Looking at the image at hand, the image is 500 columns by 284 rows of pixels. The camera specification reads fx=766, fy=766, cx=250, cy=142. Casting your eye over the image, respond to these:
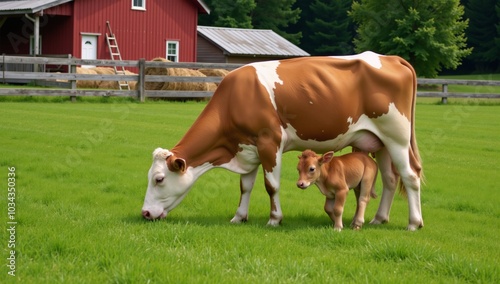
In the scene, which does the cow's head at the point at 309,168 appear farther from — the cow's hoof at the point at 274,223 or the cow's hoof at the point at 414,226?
the cow's hoof at the point at 414,226

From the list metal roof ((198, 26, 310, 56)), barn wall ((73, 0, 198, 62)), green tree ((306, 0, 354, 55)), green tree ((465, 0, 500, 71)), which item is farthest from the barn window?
green tree ((465, 0, 500, 71))

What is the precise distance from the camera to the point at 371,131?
281 inches

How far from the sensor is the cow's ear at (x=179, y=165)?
677 centimetres

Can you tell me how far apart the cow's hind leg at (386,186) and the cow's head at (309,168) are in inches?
36.7

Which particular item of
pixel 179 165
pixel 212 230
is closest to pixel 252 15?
pixel 179 165

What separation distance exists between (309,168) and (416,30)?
Result: 42.9 m

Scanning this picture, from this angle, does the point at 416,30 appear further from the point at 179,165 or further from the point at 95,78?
the point at 179,165

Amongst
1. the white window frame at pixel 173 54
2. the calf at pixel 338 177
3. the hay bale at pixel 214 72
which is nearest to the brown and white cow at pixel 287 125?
the calf at pixel 338 177

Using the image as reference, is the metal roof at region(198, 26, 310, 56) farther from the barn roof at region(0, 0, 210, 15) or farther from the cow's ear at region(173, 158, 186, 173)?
the cow's ear at region(173, 158, 186, 173)

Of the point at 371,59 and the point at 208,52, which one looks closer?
the point at 371,59

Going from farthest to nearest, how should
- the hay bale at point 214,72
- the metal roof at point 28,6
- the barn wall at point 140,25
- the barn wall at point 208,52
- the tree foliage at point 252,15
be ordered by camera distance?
the tree foliage at point 252,15 → the barn wall at point 208,52 → the barn wall at point 140,25 → the metal roof at point 28,6 → the hay bale at point 214,72

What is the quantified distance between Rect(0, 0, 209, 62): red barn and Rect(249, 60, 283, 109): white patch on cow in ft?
88.1

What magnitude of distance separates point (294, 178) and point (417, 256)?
4.79m

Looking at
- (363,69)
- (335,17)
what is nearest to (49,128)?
(363,69)
